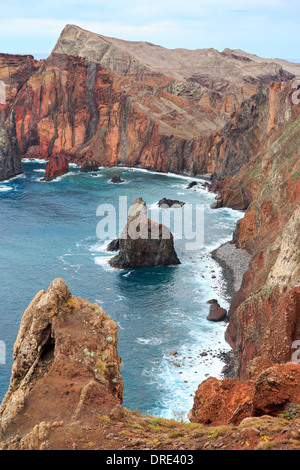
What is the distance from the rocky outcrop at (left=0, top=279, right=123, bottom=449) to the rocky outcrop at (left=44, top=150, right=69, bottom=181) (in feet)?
470

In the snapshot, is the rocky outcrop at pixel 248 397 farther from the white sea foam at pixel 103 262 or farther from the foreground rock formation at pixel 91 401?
Answer: the white sea foam at pixel 103 262

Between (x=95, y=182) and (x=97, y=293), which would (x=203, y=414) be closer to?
(x=97, y=293)

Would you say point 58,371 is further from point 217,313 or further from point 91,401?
point 217,313

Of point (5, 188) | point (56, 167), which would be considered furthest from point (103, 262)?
point (56, 167)

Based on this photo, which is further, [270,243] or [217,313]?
[217,313]

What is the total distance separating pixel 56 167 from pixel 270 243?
4760 inches

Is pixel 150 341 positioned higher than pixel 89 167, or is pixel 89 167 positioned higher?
pixel 89 167

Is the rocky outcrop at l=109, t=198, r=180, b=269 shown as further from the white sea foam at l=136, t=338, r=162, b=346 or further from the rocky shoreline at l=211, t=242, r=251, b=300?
the white sea foam at l=136, t=338, r=162, b=346

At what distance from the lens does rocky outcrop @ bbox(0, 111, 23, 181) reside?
16584 centimetres

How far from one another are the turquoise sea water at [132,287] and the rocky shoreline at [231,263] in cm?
136

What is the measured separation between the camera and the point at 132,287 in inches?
3019

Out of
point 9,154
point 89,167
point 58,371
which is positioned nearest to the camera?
point 58,371

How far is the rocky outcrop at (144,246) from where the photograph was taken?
277ft

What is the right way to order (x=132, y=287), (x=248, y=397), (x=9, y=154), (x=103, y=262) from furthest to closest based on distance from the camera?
(x=9, y=154)
(x=103, y=262)
(x=132, y=287)
(x=248, y=397)
